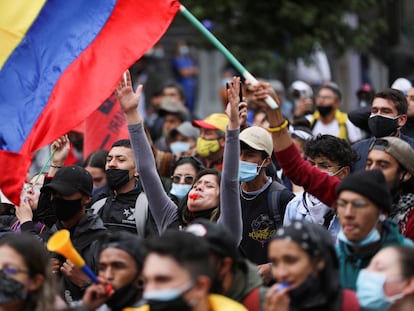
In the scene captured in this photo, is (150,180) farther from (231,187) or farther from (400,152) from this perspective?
(400,152)

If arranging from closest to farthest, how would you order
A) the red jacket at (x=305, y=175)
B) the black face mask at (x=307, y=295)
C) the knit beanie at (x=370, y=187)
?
the black face mask at (x=307, y=295) < the knit beanie at (x=370, y=187) < the red jacket at (x=305, y=175)

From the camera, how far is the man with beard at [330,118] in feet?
41.3

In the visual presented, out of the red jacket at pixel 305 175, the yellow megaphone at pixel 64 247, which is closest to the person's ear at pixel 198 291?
the yellow megaphone at pixel 64 247

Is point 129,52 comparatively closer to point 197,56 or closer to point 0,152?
point 0,152

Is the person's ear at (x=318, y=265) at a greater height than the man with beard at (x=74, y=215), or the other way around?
the person's ear at (x=318, y=265)

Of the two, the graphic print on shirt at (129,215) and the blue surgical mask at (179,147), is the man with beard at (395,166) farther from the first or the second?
the blue surgical mask at (179,147)

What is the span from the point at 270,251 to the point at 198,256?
41 centimetres

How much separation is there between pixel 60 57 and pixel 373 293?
152 inches

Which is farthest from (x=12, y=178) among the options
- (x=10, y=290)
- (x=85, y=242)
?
(x=10, y=290)

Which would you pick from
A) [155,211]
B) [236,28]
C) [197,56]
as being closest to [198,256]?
[155,211]

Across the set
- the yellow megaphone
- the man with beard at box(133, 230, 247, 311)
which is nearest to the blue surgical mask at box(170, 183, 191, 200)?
the yellow megaphone

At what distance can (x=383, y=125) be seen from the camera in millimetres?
9273

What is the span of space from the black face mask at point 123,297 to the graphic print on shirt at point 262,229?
1943 millimetres

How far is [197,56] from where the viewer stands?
82.9 ft
